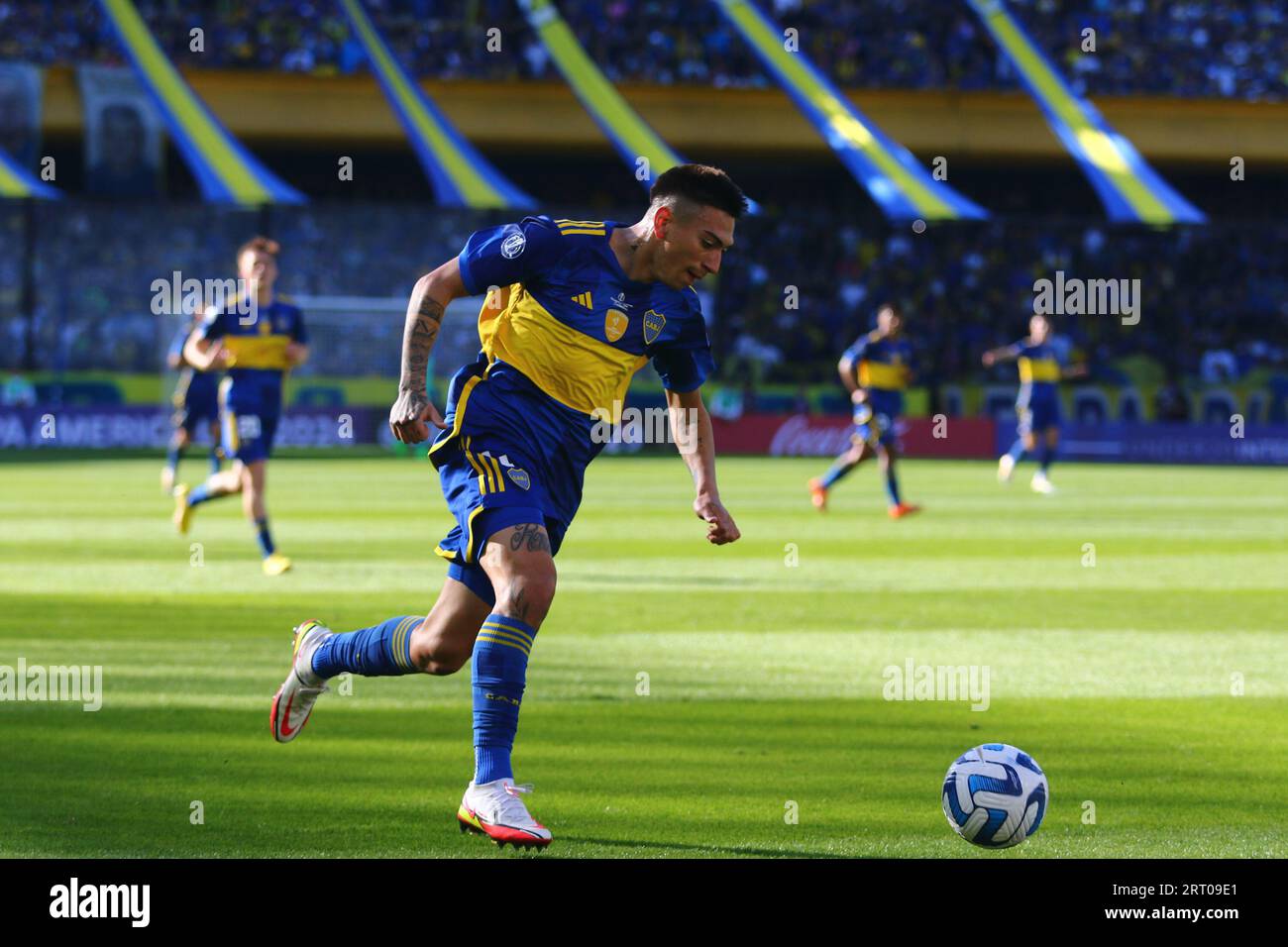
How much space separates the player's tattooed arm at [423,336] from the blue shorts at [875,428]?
14.7 meters

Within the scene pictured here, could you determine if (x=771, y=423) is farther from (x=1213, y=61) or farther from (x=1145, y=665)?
(x=1145, y=665)

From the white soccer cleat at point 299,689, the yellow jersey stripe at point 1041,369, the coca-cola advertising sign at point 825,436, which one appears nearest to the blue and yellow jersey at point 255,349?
the white soccer cleat at point 299,689

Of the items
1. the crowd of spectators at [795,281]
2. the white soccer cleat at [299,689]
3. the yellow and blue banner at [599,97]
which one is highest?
the yellow and blue banner at [599,97]

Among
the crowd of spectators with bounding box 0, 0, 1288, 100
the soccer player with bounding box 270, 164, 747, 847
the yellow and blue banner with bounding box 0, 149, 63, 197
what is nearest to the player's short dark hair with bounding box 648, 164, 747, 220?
the soccer player with bounding box 270, 164, 747, 847

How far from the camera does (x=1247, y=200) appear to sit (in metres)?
45.7

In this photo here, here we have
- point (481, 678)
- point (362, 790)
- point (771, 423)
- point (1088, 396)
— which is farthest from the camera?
point (1088, 396)

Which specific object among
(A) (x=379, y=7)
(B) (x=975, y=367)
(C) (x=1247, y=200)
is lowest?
(B) (x=975, y=367)

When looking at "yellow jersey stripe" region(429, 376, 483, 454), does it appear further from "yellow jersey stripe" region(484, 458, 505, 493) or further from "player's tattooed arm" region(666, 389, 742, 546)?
"player's tattooed arm" region(666, 389, 742, 546)

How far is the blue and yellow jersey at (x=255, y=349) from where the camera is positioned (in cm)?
1398

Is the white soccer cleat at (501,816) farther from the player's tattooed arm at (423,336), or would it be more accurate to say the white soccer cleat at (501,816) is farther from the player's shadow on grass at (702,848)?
the player's tattooed arm at (423,336)

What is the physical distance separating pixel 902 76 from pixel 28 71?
18968 mm

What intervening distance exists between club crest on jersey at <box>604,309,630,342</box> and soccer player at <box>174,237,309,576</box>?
7.99 meters

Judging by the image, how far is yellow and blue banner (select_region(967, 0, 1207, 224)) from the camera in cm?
3659

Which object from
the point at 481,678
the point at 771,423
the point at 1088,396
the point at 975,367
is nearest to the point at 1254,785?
the point at 481,678
